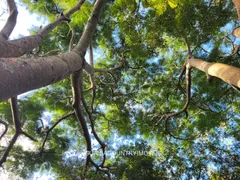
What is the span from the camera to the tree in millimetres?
6289

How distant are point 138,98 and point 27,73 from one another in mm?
7554

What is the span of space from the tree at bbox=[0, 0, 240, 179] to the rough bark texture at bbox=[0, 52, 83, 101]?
183cm

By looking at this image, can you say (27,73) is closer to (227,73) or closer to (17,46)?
(17,46)

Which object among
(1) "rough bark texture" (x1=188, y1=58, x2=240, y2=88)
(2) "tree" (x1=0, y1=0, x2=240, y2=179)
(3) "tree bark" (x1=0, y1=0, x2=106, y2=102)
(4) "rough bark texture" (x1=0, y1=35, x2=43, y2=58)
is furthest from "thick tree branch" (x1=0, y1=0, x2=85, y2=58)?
(1) "rough bark texture" (x1=188, y1=58, x2=240, y2=88)

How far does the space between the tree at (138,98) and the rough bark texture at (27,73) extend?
1831mm

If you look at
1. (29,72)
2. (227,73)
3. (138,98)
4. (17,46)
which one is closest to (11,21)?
(17,46)

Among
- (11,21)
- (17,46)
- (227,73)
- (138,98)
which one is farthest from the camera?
(138,98)

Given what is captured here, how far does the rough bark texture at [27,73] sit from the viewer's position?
1.74m

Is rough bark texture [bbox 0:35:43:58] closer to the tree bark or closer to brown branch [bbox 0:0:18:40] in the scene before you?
brown branch [bbox 0:0:18:40]

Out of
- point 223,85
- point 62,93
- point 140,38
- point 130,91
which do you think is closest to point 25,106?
point 62,93

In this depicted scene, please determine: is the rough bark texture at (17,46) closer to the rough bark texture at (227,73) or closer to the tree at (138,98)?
the tree at (138,98)

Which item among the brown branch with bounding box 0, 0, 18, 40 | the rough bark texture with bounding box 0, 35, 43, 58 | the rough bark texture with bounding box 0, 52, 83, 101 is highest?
the brown branch with bounding box 0, 0, 18, 40

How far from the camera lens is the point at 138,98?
369 inches

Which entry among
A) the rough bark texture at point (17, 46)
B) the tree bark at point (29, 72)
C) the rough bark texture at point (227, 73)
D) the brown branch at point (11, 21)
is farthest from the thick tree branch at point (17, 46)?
the rough bark texture at point (227, 73)
